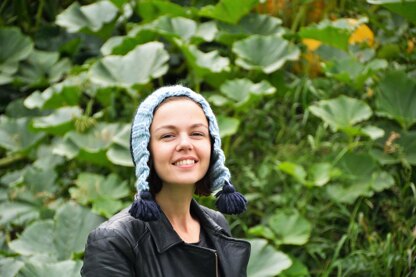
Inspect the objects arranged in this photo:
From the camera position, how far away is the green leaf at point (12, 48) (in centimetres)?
435

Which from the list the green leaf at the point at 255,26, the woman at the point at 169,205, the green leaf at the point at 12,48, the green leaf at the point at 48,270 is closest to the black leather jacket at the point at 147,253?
the woman at the point at 169,205

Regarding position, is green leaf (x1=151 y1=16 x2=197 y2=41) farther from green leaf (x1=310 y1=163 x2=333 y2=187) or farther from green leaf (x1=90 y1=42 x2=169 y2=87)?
green leaf (x1=310 y1=163 x2=333 y2=187)

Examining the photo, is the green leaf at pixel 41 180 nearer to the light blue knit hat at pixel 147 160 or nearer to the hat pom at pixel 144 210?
the light blue knit hat at pixel 147 160

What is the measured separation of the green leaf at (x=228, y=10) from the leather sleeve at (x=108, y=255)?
2383 millimetres

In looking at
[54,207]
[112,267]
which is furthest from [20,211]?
[112,267]

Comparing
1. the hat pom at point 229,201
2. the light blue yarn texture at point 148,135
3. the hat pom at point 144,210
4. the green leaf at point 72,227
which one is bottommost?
the green leaf at point 72,227

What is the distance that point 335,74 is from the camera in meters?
3.65

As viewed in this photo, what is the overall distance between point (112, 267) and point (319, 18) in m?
3.01

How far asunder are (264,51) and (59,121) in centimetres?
101

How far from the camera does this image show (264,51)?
12.8 ft

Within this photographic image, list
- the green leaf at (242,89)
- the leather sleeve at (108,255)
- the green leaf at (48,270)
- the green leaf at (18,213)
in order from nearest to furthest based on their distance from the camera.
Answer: the leather sleeve at (108,255) → the green leaf at (48,270) → the green leaf at (18,213) → the green leaf at (242,89)

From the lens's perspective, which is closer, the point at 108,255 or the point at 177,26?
the point at 108,255

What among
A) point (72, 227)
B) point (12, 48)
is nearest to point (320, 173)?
point (72, 227)

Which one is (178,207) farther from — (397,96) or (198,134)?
(397,96)
